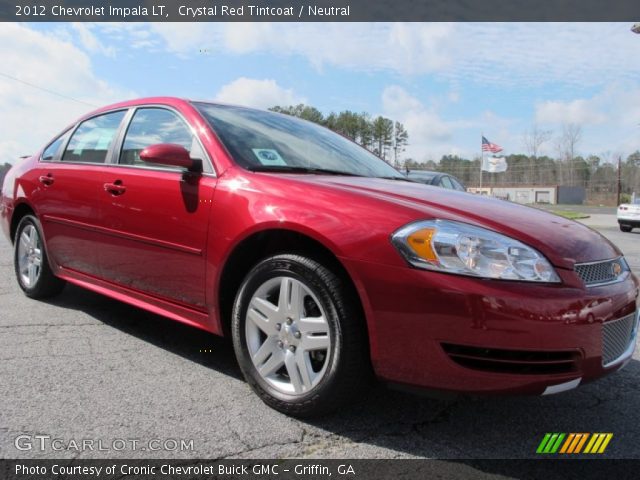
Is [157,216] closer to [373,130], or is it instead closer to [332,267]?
[332,267]

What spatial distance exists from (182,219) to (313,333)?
1019 millimetres

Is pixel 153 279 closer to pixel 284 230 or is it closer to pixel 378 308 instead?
pixel 284 230

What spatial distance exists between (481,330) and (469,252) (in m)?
0.30

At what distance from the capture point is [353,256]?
2.17 meters

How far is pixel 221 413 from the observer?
243 cm

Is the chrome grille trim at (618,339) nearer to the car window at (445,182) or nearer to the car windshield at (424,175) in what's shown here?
the car windshield at (424,175)

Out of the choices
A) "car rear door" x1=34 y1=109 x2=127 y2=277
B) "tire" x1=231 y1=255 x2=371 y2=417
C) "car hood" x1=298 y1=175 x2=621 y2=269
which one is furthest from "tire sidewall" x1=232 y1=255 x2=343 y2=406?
"car rear door" x1=34 y1=109 x2=127 y2=277

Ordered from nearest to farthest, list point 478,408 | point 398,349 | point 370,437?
point 398,349, point 370,437, point 478,408

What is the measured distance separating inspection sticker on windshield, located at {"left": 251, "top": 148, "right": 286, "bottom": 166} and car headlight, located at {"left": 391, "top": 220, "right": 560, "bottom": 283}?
1056mm

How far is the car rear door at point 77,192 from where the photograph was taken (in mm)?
3537

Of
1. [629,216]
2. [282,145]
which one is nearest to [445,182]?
[282,145]

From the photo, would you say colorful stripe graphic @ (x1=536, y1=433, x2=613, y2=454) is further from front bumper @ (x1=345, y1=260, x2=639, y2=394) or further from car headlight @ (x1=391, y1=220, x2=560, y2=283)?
car headlight @ (x1=391, y1=220, x2=560, y2=283)

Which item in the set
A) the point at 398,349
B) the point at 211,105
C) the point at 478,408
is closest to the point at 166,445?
the point at 398,349

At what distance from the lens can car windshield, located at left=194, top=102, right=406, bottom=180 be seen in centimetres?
295
